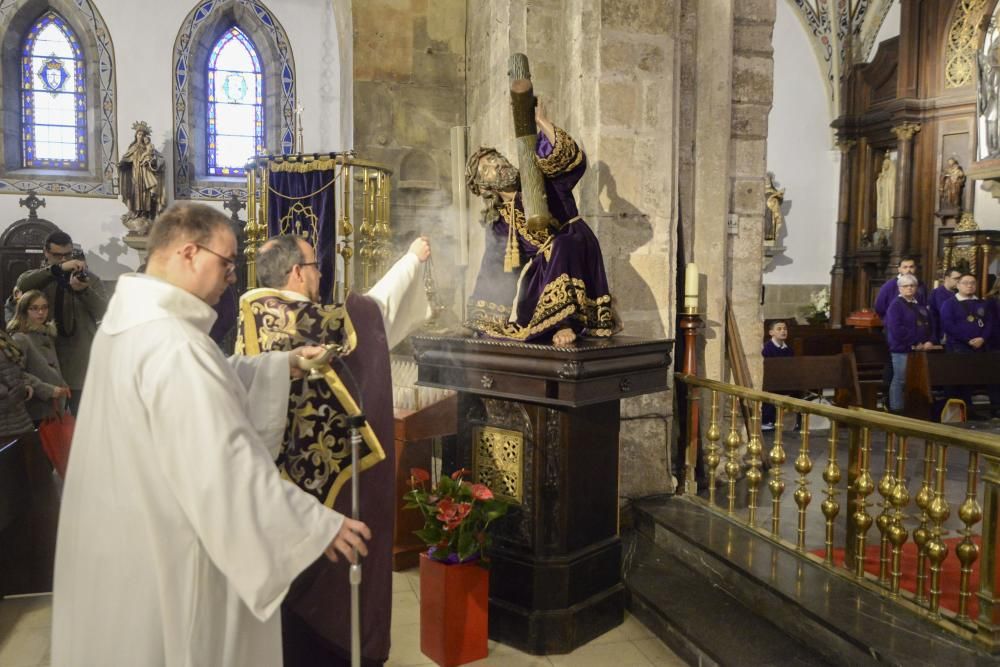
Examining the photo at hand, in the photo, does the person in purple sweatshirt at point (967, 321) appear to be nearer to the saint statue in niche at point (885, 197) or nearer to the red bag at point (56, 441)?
the saint statue in niche at point (885, 197)

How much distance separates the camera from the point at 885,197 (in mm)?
13336

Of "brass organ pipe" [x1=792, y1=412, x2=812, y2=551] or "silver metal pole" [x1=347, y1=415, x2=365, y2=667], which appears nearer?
"silver metal pole" [x1=347, y1=415, x2=365, y2=667]

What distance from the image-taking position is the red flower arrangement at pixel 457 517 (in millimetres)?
3137

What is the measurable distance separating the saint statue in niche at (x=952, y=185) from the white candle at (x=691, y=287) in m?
10.1

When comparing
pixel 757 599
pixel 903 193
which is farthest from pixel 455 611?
pixel 903 193

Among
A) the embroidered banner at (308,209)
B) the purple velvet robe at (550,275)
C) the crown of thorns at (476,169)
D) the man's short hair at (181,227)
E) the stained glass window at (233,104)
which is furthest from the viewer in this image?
the stained glass window at (233,104)

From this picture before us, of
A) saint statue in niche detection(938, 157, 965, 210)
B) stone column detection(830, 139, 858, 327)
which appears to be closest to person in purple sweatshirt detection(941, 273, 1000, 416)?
A: saint statue in niche detection(938, 157, 965, 210)

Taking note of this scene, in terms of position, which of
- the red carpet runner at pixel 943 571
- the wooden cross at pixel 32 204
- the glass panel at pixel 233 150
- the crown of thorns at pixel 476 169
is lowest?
the red carpet runner at pixel 943 571

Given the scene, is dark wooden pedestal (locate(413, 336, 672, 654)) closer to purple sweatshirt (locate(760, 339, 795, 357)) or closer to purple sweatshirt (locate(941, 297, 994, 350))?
purple sweatshirt (locate(760, 339, 795, 357))

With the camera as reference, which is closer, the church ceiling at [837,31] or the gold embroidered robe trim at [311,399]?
the gold embroidered robe trim at [311,399]

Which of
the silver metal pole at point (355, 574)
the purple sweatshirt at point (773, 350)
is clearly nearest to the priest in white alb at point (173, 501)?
the silver metal pole at point (355, 574)

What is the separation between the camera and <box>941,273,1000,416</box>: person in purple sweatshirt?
7512mm

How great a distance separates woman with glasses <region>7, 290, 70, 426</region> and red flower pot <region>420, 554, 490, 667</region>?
9.11 ft

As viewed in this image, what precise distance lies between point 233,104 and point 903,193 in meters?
11.5
